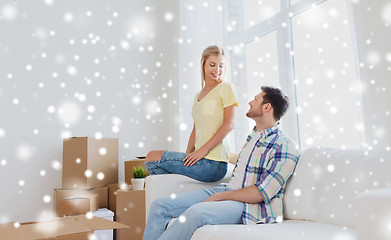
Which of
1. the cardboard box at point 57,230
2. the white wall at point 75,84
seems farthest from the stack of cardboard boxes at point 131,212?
the cardboard box at point 57,230

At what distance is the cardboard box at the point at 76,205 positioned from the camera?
2.32m

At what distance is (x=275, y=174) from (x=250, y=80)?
1.43 meters

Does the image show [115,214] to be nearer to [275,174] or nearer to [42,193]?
[42,193]

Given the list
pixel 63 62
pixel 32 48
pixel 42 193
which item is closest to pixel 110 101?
pixel 63 62

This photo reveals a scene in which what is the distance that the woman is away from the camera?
1.77 m

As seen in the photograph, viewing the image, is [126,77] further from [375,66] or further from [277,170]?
[375,66]

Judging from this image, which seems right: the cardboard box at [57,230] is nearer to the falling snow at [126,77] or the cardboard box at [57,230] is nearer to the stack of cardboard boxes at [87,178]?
the stack of cardboard boxes at [87,178]

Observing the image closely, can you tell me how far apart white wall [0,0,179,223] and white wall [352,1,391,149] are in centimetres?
185

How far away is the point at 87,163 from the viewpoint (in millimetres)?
2461

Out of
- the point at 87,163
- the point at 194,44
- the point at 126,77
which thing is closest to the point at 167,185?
the point at 87,163

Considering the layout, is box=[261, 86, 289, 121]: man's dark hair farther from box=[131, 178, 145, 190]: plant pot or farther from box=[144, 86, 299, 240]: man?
box=[131, 178, 145, 190]: plant pot

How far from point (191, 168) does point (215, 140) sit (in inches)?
7.6

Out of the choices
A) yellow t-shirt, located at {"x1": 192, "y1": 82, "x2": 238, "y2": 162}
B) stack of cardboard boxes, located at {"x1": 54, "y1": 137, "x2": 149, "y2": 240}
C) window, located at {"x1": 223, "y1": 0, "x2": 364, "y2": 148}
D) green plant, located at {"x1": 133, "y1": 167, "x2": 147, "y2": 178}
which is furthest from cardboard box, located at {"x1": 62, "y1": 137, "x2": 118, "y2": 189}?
window, located at {"x1": 223, "y1": 0, "x2": 364, "y2": 148}

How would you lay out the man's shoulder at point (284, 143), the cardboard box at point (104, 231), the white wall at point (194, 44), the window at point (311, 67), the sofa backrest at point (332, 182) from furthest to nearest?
the white wall at point (194, 44) → the cardboard box at point (104, 231) → the window at point (311, 67) → the man's shoulder at point (284, 143) → the sofa backrest at point (332, 182)
